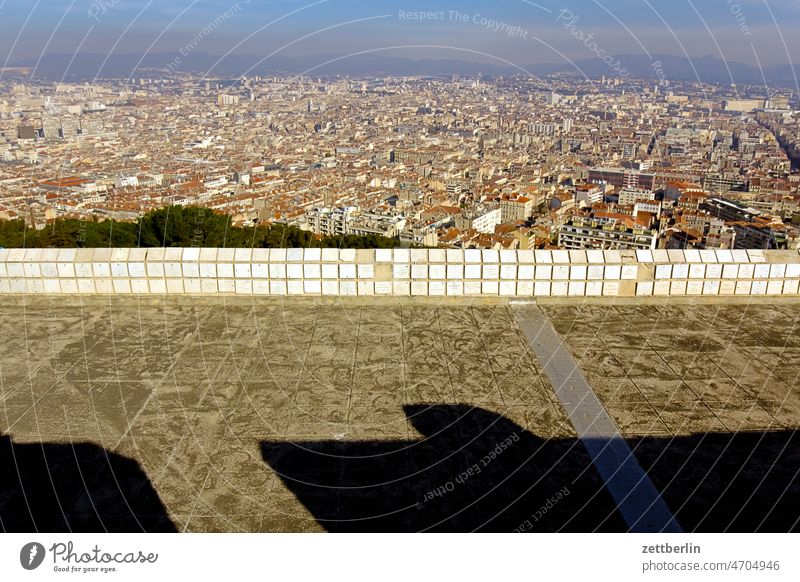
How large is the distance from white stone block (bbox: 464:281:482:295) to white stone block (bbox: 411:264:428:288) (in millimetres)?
388

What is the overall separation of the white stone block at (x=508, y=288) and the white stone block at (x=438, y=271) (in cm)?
55

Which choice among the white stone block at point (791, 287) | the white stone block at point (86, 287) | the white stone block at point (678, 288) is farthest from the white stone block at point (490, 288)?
the white stone block at point (86, 287)

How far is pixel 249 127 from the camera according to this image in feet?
314

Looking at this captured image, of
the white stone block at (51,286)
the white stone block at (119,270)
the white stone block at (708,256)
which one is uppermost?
the white stone block at (708,256)

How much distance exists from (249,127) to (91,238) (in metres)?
86.7

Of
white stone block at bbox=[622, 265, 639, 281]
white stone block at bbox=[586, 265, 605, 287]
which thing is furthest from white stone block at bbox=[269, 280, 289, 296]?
white stone block at bbox=[622, 265, 639, 281]

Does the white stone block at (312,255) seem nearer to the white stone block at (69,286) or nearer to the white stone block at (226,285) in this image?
the white stone block at (226,285)

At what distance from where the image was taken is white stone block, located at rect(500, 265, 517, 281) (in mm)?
5562

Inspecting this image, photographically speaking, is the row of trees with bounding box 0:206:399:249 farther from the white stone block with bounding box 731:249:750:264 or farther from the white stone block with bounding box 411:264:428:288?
the white stone block with bounding box 731:249:750:264

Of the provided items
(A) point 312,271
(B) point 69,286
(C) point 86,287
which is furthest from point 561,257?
(B) point 69,286

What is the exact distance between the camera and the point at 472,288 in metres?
5.58

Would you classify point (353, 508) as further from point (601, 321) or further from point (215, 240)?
point (215, 240)

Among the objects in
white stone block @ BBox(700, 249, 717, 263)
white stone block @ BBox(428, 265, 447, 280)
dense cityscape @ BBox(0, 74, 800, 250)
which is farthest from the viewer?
dense cityscape @ BBox(0, 74, 800, 250)

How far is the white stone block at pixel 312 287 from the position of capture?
5.60 meters
